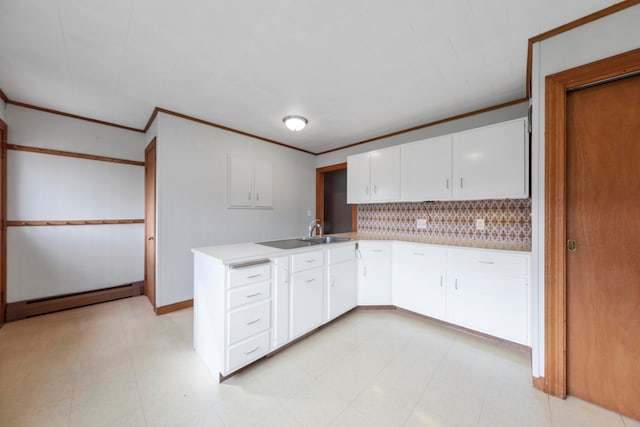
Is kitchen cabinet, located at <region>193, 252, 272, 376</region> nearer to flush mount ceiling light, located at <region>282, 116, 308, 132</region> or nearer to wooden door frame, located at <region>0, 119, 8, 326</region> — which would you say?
flush mount ceiling light, located at <region>282, 116, 308, 132</region>

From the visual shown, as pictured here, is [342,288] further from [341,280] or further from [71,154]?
[71,154]

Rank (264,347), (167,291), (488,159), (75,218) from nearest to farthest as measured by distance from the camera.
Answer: (264,347), (488,159), (167,291), (75,218)

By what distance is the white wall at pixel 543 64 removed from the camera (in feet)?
4.86

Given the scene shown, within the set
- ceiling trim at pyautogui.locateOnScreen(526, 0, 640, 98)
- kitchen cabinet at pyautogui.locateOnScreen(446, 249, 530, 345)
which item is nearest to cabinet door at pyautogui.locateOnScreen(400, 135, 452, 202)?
kitchen cabinet at pyautogui.locateOnScreen(446, 249, 530, 345)

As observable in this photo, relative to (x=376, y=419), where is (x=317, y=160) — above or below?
above

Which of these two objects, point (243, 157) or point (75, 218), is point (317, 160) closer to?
point (243, 157)

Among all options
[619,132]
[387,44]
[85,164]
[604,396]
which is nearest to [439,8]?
[387,44]

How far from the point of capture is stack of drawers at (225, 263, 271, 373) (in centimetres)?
177

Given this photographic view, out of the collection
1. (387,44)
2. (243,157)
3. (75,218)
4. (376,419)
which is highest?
(387,44)

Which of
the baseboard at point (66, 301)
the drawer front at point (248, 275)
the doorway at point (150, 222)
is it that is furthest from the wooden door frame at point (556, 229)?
the baseboard at point (66, 301)

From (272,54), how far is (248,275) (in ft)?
5.74

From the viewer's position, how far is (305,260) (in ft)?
7.64

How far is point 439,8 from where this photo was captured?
1500mm

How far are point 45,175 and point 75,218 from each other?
1.96ft
